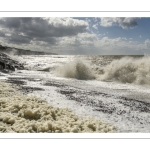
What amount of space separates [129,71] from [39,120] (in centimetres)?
592

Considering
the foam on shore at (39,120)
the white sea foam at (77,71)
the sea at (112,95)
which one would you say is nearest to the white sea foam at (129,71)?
the sea at (112,95)

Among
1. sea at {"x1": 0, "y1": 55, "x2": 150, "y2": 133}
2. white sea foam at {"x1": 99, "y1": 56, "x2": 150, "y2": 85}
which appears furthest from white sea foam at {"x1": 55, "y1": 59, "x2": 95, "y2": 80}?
white sea foam at {"x1": 99, "y1": 56, "x2": 150, "y2": 85}

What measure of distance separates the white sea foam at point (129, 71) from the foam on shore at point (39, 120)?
4.46 meters

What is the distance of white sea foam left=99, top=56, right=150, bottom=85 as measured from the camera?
27.0 ft

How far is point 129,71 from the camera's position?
906 centimetres

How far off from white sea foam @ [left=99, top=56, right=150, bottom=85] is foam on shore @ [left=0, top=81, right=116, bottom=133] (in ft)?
14.6

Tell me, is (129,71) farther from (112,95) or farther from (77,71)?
(112,95)

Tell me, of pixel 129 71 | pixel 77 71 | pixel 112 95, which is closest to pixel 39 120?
pixel 112 95

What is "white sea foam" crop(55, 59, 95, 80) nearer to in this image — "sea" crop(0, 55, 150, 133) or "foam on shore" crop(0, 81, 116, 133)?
"sea" crop(0, 55, 150, 133)

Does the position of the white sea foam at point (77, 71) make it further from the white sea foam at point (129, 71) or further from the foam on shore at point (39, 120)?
the foam on shore at point (39, 120)
